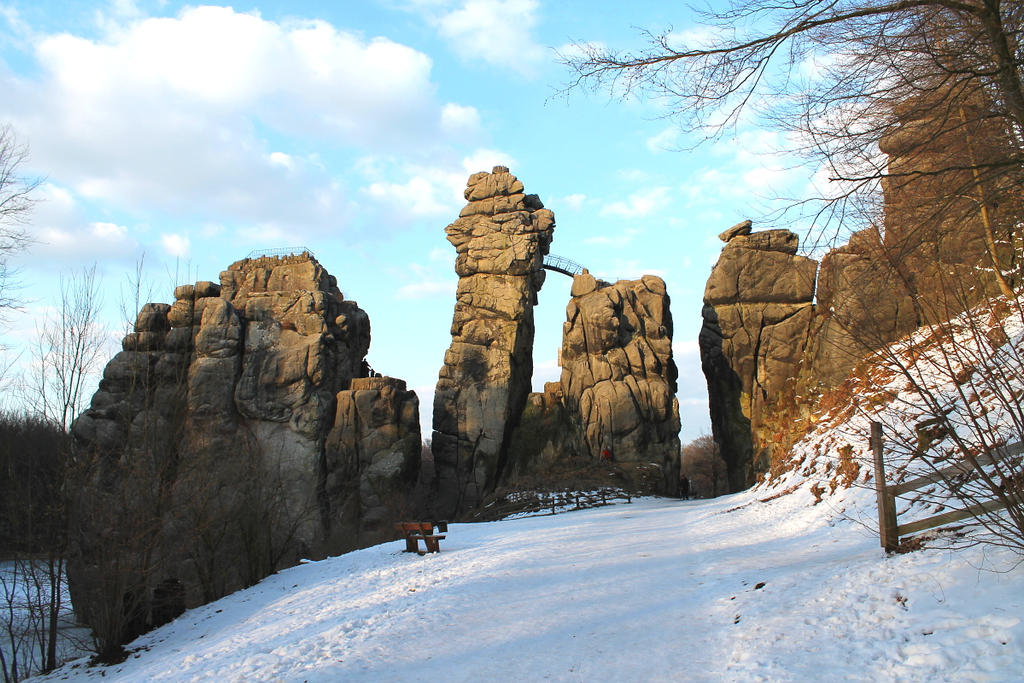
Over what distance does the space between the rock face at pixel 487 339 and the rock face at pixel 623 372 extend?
2.95 metres

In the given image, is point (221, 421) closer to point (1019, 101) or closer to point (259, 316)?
point (259, 316)

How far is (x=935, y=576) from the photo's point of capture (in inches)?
223

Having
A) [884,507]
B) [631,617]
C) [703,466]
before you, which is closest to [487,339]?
[631,617]

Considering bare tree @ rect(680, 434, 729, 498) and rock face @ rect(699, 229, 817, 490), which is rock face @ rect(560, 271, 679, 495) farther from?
bare tree @ rect(680, 434, 729, 498)

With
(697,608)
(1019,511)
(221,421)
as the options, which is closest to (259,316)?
(221,421)

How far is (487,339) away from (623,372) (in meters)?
8.11

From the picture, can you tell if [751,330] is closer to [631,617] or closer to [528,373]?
[528,373]

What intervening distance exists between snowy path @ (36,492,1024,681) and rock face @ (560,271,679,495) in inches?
903

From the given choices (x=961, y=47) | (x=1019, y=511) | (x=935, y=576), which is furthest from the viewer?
(x=961, y=47)

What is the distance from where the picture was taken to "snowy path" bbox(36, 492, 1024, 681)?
197 inches

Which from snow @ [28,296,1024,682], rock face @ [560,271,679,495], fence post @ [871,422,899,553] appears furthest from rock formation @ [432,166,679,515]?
fence post @ [871,422,899,553]

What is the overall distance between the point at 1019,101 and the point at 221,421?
3716 centimetres

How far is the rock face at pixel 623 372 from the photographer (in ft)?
116

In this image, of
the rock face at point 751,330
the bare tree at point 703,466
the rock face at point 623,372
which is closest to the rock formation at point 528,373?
the rock face at point 623,372
